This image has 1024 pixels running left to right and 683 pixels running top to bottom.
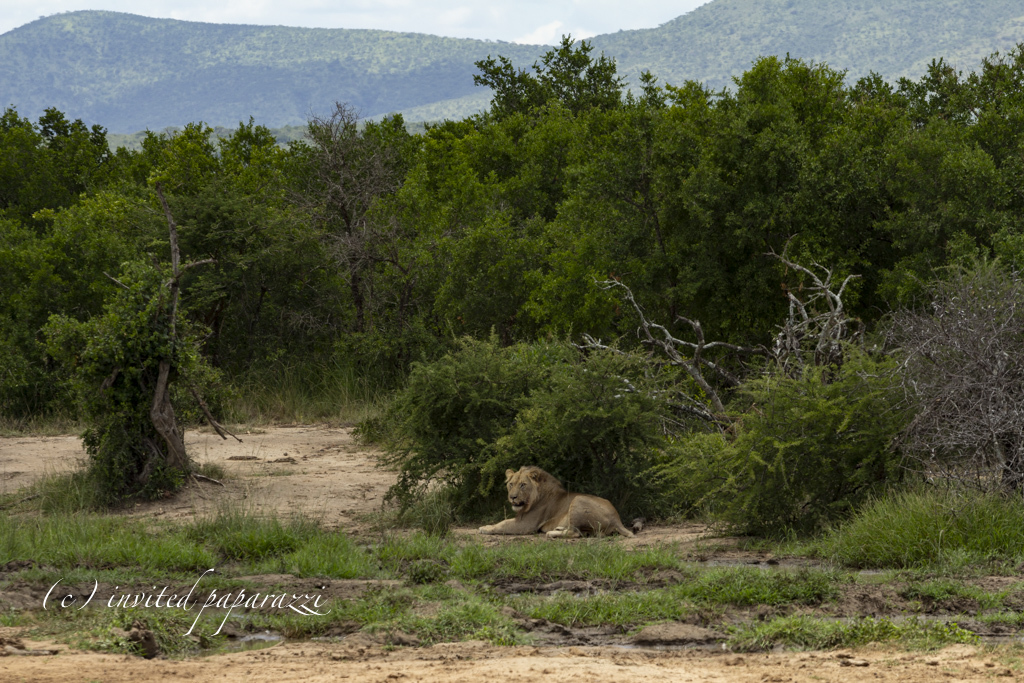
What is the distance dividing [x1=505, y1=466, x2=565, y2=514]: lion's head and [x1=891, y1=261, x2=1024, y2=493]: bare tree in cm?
309

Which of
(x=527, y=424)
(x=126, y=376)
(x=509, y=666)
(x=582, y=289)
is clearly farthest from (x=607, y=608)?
(x=582, y=289)

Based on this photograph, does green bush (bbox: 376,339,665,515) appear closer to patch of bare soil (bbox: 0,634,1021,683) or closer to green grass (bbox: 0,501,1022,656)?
green grass (bbox: 0,501,1022,656)

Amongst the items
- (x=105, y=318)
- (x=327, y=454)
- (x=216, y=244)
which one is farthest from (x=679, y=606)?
(x=216, y=244)

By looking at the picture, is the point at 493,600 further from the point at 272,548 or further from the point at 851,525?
the point at 851,525

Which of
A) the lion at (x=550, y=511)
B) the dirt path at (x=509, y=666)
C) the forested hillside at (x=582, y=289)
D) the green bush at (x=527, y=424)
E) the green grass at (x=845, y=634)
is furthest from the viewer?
the green bush at (x=527, y=424)

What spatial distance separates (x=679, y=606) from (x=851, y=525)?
2279mm

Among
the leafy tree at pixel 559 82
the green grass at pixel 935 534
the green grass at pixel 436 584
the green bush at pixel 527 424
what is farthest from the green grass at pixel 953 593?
the leafy tree at pixel 559 82

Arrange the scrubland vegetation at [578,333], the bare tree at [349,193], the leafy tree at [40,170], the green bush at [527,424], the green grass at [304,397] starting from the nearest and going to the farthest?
1. the scrubland vegetation at [578,333]
2. the green bush at [527,424]
3. the green grass at [304,397]
4. the bare tree at [349,193]
5. the leafy tree at [40,170]

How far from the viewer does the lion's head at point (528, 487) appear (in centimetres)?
913

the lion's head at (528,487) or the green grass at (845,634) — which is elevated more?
the lion's head at (528,487)

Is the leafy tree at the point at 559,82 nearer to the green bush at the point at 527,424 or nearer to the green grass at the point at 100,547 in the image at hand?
the green bush at the point at 527,424

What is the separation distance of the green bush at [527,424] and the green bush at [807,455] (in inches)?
41.5

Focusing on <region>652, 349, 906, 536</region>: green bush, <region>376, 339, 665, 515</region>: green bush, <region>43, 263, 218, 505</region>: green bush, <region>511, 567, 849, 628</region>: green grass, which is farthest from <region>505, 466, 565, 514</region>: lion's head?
<region>43, 263, 218, 505</region>: green bush

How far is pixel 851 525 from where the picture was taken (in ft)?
26.5
